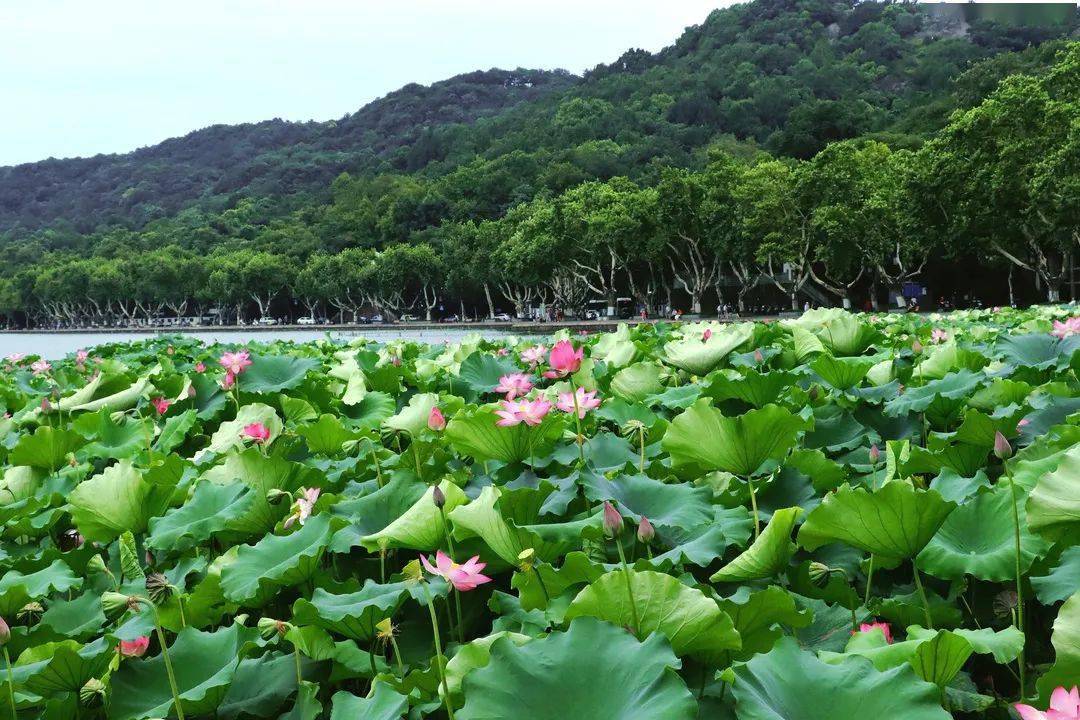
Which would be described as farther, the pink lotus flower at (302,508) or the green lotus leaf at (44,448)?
the green lotus leaf at (44,448)

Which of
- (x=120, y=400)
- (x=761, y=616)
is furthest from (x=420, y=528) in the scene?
(x=120, y=400)

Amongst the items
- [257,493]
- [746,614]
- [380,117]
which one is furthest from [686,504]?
[380,117]

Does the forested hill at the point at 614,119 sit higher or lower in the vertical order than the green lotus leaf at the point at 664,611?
higher

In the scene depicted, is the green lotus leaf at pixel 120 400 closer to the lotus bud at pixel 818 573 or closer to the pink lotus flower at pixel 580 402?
the pink lotus flower at pixel 580 402

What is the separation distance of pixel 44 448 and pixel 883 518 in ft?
7.43

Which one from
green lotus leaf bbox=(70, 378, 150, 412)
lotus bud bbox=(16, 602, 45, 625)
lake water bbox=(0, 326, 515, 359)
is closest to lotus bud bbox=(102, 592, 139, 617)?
lotus bud bbox=(16, 602, 45, 625)

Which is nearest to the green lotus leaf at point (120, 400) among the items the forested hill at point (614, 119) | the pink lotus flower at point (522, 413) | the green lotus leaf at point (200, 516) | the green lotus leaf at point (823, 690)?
the green lotus leaf at point (200, 516)

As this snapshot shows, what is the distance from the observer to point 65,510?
1.87 meters

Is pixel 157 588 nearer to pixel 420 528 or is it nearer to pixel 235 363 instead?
pixel 420 528

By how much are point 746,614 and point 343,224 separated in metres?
81.0

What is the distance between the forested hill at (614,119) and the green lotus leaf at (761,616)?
156 feet

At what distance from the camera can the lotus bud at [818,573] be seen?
46.9 inches

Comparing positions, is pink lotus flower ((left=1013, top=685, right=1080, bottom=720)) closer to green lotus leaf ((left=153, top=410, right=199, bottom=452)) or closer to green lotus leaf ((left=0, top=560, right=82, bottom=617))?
green lotus leaf ((left=0, top=560, right=82, bottom=617))

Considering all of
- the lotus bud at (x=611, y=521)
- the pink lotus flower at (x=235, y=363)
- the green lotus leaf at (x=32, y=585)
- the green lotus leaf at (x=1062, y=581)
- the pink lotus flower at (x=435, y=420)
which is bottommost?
the green lotus leaf at (x=32, y=585)
